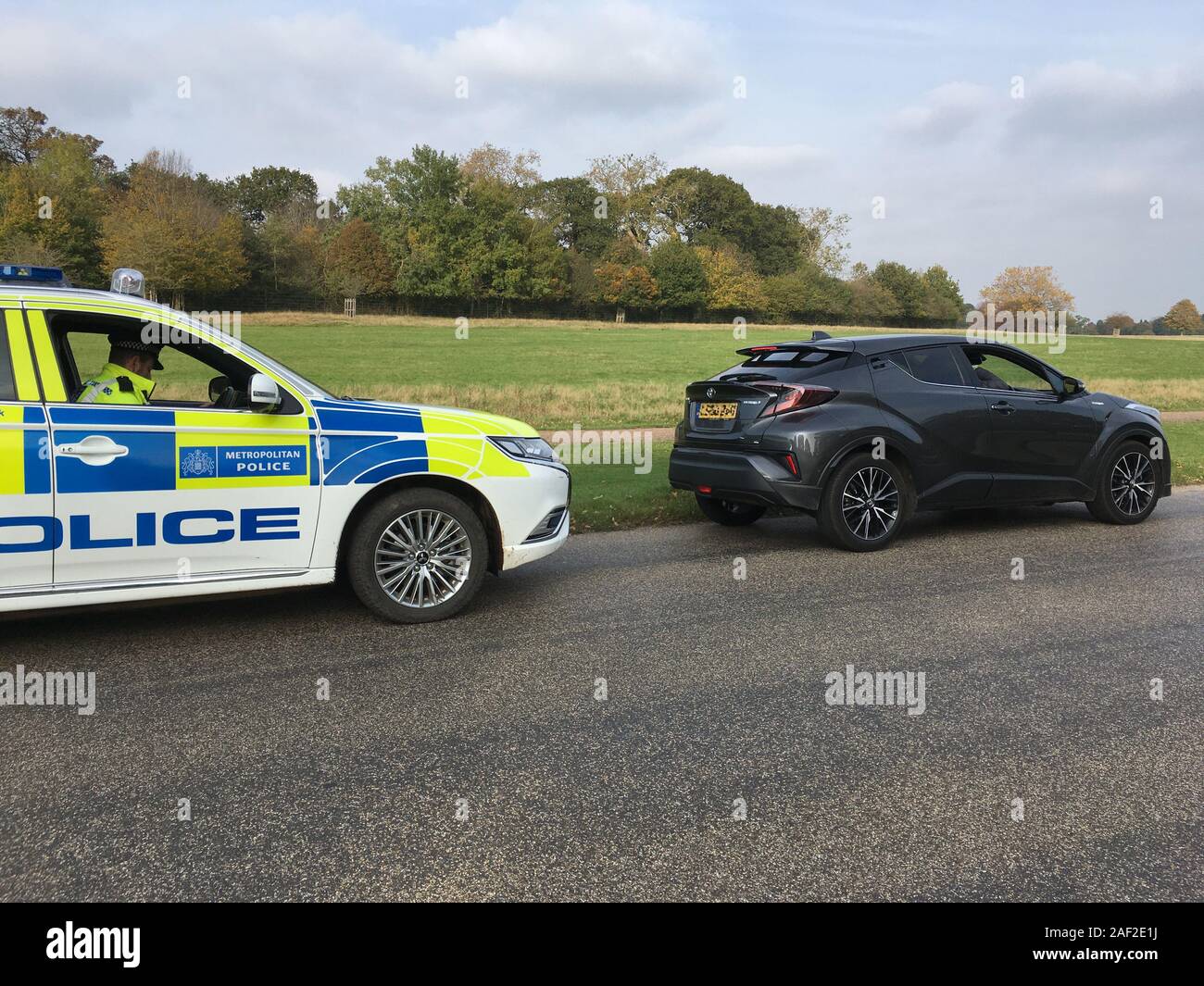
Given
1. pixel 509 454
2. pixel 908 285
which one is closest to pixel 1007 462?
A: pixel 509 454

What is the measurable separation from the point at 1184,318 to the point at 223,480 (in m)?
132

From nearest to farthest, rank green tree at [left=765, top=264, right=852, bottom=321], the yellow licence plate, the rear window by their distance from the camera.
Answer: the rear window → the yellow licence plate → green tree at [left=765, top=264, right=852, bottom=321]

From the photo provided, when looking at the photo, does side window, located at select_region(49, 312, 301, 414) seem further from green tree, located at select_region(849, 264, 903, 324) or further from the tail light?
green tree, located at select_region(849, 264, 903, 324)

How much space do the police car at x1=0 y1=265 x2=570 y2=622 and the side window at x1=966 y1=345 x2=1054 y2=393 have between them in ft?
14.8

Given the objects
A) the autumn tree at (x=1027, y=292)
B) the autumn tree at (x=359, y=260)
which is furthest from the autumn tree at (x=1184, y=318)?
the autumn tree at (x=359, y=260)

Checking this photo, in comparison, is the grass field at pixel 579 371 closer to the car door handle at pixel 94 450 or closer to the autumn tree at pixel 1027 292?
the car door handle at pixel 94 450

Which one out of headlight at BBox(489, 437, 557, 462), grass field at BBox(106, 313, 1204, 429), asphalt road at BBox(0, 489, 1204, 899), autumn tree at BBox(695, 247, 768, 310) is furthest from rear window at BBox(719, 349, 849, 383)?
autumn tree at BBox(695, 247, 768, 310)

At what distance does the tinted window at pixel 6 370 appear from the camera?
15.8 feet

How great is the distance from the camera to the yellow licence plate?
26.6ft

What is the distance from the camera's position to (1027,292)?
128 metres

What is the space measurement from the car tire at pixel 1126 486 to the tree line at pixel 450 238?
54.0 metres
